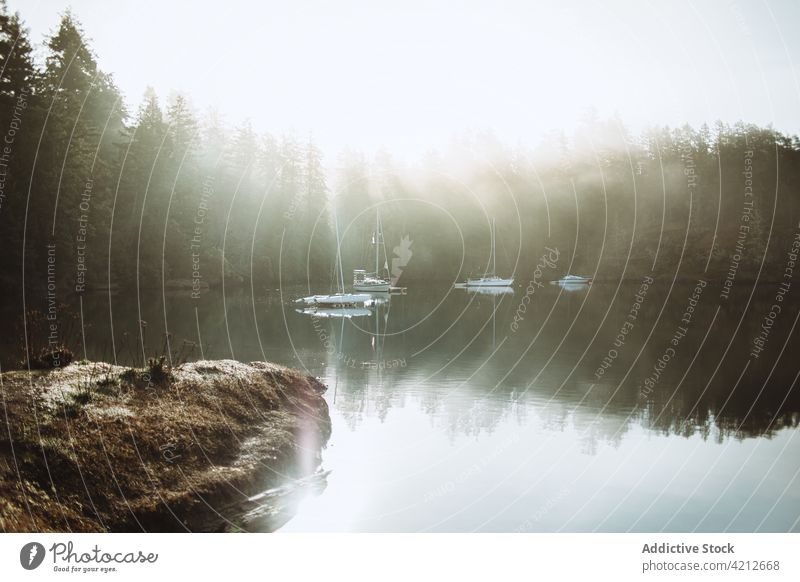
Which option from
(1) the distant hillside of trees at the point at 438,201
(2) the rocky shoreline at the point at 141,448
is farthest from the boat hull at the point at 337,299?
(2) the rocky shoreline at the point at 141,448

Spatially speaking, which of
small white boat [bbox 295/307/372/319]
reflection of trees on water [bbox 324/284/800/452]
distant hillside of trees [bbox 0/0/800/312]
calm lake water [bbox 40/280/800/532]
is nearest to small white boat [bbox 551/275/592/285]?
distant hillside of trees [bbox 0/0/800/312]

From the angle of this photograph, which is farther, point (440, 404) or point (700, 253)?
point (700, 253)

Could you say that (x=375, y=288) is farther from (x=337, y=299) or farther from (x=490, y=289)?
(x=337, y=299)

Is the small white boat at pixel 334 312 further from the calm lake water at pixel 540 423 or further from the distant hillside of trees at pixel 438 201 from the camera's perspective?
the distant hillside of trees at pixel 438 201

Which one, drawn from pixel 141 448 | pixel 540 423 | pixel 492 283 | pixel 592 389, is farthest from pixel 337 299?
pixel 492 283

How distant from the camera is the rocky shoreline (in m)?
8.04

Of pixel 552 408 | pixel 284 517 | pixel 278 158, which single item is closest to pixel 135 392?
pixel 284 517

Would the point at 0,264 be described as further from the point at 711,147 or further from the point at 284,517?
the point at 711,147

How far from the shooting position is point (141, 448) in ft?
31.9

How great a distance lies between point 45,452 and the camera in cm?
837

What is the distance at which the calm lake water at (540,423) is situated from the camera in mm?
10414

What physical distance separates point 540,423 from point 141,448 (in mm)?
9775

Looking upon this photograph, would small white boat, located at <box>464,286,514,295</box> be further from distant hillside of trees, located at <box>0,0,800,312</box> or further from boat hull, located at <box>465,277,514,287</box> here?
distant hillside of trees, located at <box>0,0,800,312</box>

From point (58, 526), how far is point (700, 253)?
317 ft
